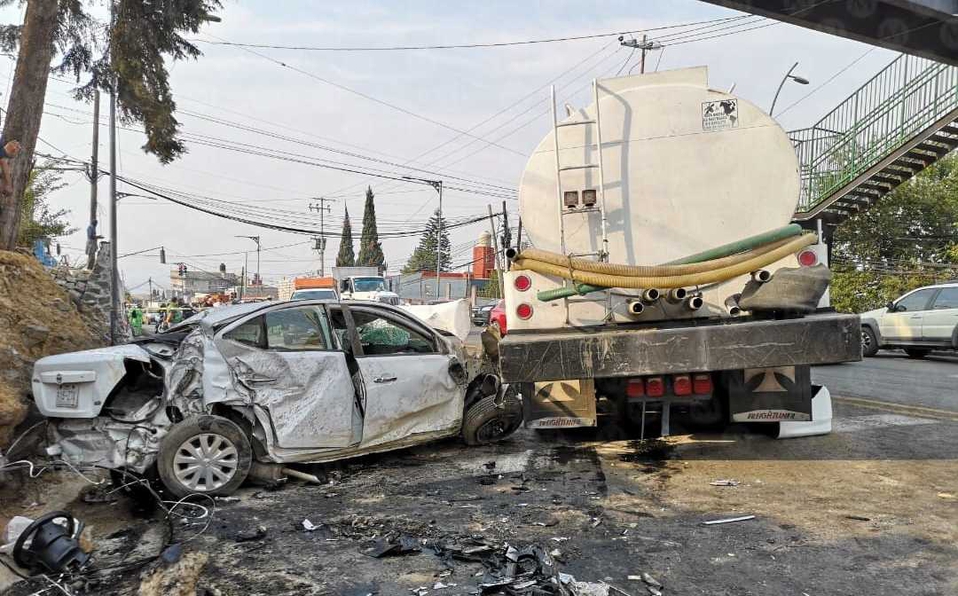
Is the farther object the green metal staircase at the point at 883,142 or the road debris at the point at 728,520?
the green metal staircase at the point at 883,142

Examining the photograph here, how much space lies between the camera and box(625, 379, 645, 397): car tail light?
5148 mm

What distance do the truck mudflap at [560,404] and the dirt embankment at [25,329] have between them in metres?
4.07

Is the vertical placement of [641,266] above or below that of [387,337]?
above

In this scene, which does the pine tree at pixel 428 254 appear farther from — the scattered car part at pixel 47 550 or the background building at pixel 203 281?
the scattered car part at pixel 47 550

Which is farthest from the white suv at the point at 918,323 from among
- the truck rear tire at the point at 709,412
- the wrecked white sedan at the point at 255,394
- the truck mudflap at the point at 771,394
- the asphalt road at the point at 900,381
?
the wrecked white sedan at the point at 255,394

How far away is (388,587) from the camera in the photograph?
3320mm

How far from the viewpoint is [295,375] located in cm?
535

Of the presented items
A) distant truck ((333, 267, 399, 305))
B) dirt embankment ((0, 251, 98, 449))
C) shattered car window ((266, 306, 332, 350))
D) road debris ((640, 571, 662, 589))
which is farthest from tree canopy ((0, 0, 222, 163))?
distant truck ((333, 267, 399, 305))

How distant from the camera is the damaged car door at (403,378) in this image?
5645 millimetres

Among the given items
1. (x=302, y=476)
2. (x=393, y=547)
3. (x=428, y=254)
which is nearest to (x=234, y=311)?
(x=302, y=476)

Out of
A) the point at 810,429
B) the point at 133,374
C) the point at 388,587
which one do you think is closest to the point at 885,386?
the point at 810,429

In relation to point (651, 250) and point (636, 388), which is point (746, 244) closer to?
point (651, 250)

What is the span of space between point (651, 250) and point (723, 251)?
1.86 ft

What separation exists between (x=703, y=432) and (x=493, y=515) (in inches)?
122
